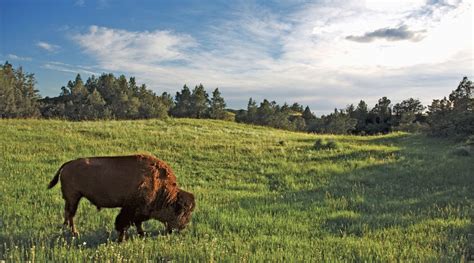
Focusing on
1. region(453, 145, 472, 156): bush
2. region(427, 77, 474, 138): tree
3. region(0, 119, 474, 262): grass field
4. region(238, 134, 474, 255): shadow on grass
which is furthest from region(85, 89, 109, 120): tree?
region(453, 145, 472, 156): bush

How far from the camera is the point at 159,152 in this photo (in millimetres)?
18297

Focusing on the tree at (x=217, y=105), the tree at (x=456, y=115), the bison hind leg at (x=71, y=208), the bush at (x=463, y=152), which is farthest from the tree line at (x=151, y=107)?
the bison hind leg at (x=71, y=208)

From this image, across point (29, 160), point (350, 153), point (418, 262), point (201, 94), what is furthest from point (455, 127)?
point (201, 94)

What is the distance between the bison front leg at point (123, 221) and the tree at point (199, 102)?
245 ft

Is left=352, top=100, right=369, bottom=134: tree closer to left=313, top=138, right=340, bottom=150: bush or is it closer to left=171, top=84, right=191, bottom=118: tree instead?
left=171, top=84, right=191, bottom=118: tree

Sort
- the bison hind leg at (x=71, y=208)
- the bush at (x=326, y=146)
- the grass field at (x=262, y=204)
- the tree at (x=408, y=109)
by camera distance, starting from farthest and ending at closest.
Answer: the tree at (x=408, y=109), the bush at (x=326, y=146), the bison hind leg at (x=71, y=208), the grass field at (x=262, y=204)

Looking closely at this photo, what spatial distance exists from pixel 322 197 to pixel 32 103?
90346 millimetres

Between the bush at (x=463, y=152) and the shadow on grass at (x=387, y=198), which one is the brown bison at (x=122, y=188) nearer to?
the shadow on grass at (x=387, y=198)

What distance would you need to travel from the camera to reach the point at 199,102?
83.0 meters

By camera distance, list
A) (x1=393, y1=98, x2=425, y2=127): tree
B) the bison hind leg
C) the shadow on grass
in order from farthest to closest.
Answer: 1. (x1=393, y1=98, x2=425, y2=127): tree
2. the shadow on grass
3. the bison hind leg

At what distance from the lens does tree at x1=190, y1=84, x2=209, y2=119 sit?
271 ft

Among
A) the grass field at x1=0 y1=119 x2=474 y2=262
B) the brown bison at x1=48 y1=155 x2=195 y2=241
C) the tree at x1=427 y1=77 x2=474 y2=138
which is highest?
the tree at x1=427 y1=77 x2=474 y2=138

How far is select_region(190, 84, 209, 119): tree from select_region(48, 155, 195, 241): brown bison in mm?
74436

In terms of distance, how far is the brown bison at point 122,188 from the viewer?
7191mm
